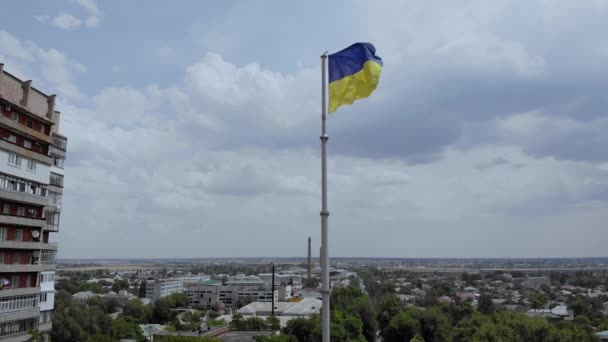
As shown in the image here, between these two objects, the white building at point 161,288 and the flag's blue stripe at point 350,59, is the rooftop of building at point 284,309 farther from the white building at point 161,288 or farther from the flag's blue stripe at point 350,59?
the flag's blue stripe at point 350,59

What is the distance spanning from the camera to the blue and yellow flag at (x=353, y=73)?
10617 mm

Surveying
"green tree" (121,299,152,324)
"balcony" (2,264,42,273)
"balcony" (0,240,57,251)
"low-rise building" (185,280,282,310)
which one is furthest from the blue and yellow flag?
"low-rise building" (185,280,282,310)

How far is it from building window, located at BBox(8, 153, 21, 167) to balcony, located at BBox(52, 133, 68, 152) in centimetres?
453

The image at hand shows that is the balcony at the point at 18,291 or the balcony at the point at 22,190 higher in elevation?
the balcony at the point at 22,190

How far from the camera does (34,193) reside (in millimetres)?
24594

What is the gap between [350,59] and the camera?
10711 millimetres

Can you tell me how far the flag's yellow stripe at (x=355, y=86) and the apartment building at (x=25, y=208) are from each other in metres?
17.5

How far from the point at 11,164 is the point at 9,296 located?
570 centimetres

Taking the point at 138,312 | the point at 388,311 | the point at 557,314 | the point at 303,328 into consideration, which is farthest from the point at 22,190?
the point at 557,314

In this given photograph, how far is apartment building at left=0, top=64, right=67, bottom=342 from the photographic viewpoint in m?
22.9

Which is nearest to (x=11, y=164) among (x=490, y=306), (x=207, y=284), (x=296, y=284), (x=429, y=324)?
(x=429, y=324)

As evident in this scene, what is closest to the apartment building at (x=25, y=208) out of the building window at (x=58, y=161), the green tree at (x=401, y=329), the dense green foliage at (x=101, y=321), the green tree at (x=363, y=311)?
the building window at (x=58, y=161)

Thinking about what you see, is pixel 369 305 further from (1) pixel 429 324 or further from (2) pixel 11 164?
(2) pixel 11 164

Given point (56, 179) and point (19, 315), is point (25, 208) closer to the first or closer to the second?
point (56, 179)
